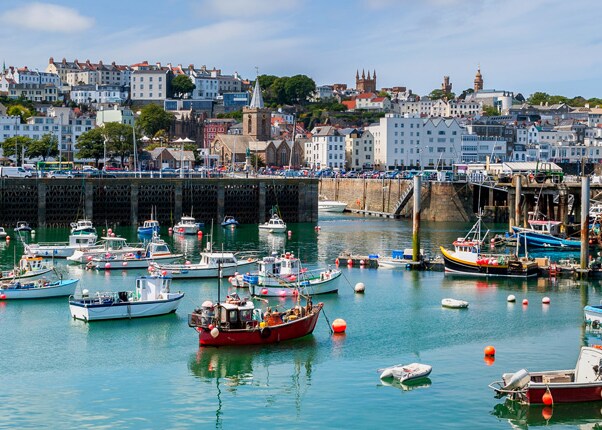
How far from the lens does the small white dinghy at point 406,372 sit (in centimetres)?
3647

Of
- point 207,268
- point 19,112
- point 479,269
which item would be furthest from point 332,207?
point 19,112

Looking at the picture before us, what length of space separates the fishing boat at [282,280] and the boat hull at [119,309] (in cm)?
667

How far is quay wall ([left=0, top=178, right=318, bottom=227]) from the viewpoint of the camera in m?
92.5

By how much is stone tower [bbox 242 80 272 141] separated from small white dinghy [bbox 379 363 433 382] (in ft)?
517

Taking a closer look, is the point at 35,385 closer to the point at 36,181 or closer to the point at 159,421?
the point at 159,421

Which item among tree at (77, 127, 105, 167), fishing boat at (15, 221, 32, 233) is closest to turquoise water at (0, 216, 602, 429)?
fishing boat at (15, 221, 32, 233)

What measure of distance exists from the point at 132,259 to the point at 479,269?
22.4 m

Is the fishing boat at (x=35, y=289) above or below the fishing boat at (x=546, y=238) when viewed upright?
below

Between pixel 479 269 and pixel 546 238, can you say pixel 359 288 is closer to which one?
pixel 479 269

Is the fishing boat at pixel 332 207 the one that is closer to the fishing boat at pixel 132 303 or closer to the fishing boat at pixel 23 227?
the fishing boat at pixel 23 227

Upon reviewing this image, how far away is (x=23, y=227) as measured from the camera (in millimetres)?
88875

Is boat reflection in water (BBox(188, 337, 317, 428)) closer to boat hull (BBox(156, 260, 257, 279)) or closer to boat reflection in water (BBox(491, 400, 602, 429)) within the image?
boat reflection in water (BBox(491, 400, 602, 429))

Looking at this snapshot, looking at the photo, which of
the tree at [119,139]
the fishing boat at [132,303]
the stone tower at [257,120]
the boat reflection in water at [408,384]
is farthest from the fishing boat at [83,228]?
the stone tower at [257,120]

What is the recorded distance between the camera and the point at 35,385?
35969mm
